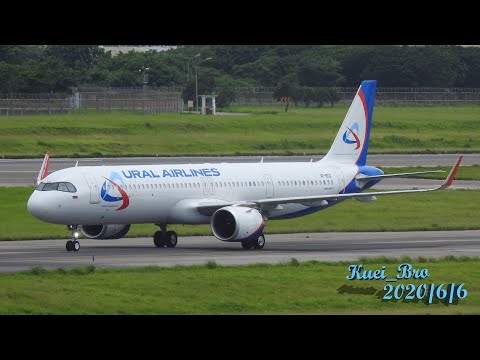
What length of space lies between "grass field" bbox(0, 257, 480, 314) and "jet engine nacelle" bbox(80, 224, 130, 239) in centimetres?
1165

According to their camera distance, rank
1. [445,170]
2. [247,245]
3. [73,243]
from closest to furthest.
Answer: [73,243]
[247,245]
[445,170]

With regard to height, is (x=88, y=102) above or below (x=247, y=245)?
above

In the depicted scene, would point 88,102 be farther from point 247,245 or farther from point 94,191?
point 94,191

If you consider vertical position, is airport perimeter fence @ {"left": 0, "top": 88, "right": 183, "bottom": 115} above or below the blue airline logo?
above

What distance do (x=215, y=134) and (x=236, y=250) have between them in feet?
252

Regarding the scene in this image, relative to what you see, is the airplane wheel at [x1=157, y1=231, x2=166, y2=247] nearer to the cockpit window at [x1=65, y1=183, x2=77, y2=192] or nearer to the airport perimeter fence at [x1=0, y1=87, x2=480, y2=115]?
the cockpit window at [x1=65, y1=183, x2=77, y2=192]

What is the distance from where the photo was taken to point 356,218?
63.5 meters

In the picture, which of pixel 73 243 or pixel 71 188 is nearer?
pixel 71 188

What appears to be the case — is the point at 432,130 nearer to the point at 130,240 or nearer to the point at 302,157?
the point at 302,157

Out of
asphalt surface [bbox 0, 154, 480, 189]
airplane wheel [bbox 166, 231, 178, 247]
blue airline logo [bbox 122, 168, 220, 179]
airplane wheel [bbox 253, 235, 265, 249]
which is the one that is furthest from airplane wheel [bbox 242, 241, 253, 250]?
asphalt surface [bbox 0, 154, 480, 189]

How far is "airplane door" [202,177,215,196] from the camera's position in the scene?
172 feet

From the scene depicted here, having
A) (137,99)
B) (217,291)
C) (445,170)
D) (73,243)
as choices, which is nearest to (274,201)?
(73,243)

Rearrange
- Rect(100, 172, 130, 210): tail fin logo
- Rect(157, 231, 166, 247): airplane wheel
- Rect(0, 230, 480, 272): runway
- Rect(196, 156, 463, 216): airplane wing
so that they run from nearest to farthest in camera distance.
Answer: Rect(0, 230, 480, 272): runway, Rect(100, 172, 130, 210): tail fin logo, Rect(196, 156, 463, 216): airplane wing, Rect(157, 231, 166, 247): airplane wheel

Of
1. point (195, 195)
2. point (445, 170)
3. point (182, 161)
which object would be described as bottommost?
point (445, 170)
